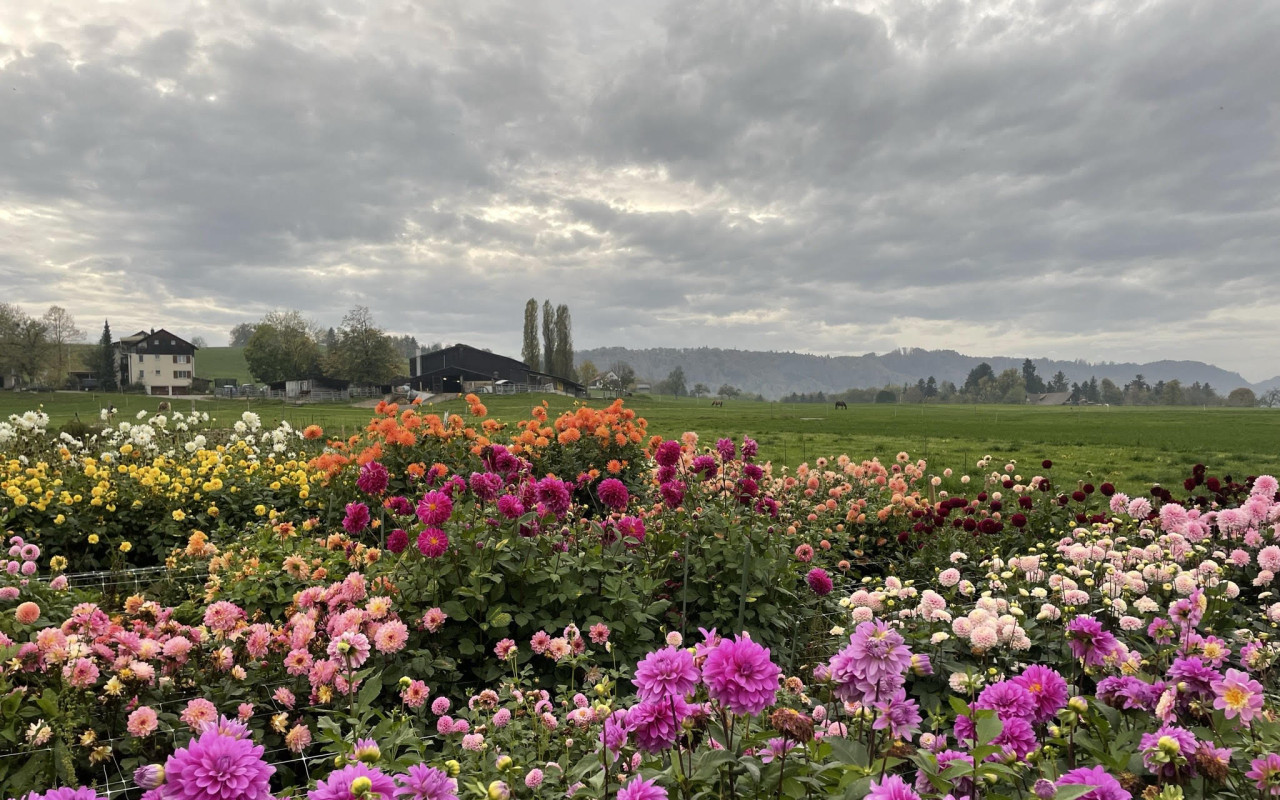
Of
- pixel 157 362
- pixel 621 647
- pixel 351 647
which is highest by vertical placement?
pixel 157 362

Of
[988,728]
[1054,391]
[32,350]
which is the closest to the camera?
[988,728]

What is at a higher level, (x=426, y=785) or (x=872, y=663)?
(x=872, y=663)

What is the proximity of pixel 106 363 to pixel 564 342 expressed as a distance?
54.7 metres

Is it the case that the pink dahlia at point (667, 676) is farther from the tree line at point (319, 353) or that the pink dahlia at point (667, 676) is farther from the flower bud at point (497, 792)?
the tree line at point (319, 353)

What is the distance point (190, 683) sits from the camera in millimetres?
2797

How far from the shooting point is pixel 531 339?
89.9 metres

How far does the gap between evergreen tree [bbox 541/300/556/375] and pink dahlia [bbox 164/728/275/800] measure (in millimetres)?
88463

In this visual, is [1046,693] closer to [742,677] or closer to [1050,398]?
[742,677]

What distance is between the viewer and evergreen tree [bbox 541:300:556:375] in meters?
89.6

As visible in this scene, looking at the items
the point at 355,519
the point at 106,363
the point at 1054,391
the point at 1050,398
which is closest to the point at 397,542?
the point at 355,519

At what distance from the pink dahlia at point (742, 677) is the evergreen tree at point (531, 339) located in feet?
291

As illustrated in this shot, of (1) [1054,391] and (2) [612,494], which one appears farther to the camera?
(1) [1054,391]

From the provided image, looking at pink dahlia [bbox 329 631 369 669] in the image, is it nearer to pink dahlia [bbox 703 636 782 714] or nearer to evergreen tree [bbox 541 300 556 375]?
pink dahlia [bbox 703 636 782 714]

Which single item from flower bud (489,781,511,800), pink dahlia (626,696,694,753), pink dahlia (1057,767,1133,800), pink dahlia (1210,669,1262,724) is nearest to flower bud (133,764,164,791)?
flower bud (489,781,511,800)
